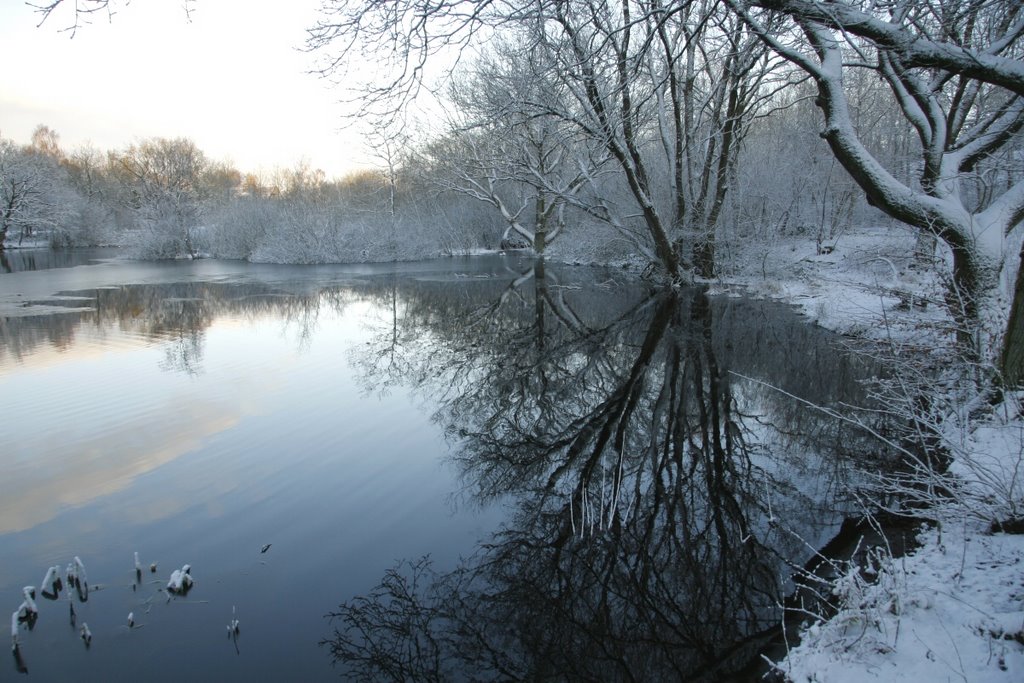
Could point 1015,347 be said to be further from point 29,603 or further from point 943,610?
point 29,603

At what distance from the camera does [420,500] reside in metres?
5.08

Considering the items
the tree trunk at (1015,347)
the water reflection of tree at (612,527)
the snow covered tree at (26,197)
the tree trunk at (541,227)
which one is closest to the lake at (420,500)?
the water reflection of tree at (612,527)

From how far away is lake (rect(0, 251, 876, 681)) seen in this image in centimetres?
329

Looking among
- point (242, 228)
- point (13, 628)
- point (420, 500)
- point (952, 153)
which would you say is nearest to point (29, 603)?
point (13, 628)

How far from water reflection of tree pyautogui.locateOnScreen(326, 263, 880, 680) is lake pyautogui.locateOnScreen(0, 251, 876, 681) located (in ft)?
0.07

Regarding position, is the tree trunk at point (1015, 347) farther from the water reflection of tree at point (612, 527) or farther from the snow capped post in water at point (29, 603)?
the snow capped post in water at point (29, 603)

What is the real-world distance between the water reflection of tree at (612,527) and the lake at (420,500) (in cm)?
2

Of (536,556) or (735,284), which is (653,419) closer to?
(536,556)

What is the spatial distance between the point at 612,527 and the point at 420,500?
175cm

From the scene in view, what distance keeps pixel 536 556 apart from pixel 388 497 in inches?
63.9

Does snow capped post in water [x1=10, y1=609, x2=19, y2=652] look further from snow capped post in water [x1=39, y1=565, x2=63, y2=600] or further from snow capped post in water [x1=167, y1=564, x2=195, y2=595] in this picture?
snow capped post in water [x1=167, y1=564, x2=195, y2=595]

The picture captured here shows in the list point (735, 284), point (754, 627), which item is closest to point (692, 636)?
point (754, 627)

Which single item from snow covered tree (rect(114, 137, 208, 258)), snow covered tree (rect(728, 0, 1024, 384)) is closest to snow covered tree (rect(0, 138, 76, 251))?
snow covered tree (rect(114, 137, 208, 258))

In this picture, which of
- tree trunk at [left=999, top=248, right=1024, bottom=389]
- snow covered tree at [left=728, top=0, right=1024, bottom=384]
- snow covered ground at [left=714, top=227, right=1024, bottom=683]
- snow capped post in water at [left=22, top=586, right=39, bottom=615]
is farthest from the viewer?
tree trunk at [left=999, top=248, right=1024, bottom=389]
